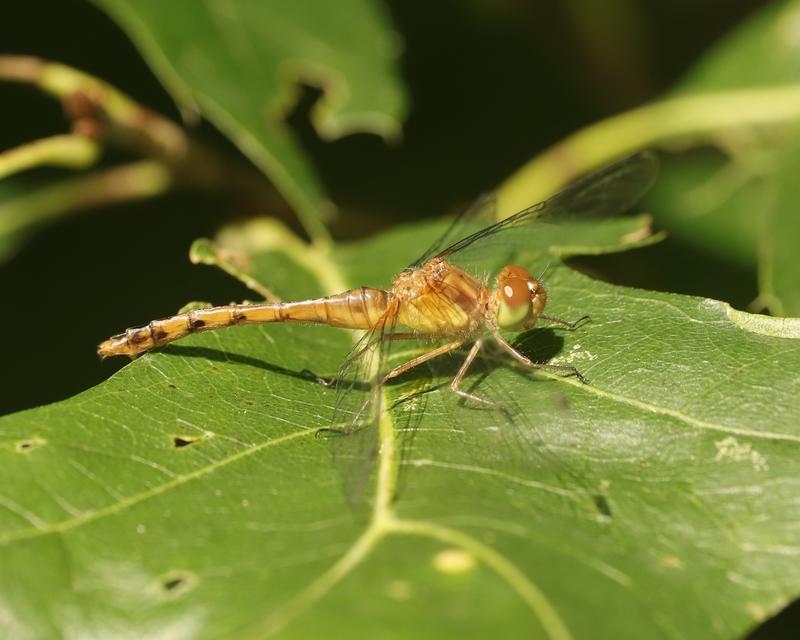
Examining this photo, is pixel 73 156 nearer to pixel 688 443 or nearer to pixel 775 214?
pixel 688 443

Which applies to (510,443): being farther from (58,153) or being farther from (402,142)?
(402,142)

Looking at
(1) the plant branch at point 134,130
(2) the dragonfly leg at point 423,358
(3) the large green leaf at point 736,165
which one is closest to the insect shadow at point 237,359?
(2) the dragonfly leg at point 423,358

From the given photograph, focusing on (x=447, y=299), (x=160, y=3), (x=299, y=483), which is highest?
(x=160, y=3)

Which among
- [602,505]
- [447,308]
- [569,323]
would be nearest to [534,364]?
[569,323]

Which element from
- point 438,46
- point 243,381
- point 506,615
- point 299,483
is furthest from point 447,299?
point 438,46

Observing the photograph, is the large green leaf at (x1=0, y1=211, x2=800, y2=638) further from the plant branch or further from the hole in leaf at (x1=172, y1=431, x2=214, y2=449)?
the plant branch

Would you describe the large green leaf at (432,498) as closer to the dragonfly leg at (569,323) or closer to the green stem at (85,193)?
the dragonfly leg at (569,323)
